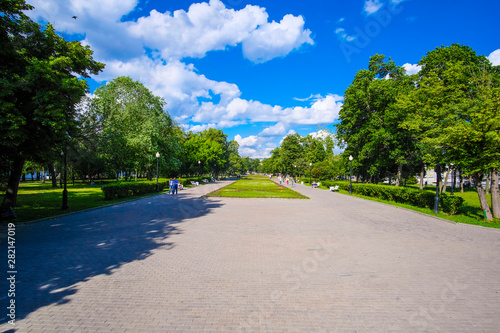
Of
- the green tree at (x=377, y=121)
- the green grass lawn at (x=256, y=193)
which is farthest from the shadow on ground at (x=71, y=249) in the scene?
the green tree at (x=377, y=121)

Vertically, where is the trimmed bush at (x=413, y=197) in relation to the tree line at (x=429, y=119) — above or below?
below

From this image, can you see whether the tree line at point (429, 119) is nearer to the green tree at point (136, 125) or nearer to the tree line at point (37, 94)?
the tree line at point (37, 94)

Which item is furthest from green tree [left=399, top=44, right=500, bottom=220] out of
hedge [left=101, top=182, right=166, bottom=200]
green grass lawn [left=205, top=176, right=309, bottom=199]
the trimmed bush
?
hedge [left=101, top=182, right=166, bottom=200]

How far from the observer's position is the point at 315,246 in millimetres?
7289

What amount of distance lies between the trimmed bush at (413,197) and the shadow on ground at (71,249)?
14556mm

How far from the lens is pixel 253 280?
494 cm

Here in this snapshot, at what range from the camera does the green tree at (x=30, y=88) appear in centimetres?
824

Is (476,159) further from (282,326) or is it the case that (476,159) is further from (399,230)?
(282,326)

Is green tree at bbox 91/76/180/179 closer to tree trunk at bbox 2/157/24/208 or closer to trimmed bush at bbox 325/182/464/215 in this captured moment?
tree trunk at bbox 2/157/24/208

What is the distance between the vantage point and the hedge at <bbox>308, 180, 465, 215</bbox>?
1328 cm

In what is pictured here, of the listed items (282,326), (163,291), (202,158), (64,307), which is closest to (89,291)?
(64,307)

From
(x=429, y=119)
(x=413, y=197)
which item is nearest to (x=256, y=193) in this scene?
(x=413, y=197)

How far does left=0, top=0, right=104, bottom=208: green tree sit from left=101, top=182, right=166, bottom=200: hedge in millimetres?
6424

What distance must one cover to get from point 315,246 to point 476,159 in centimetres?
1025
